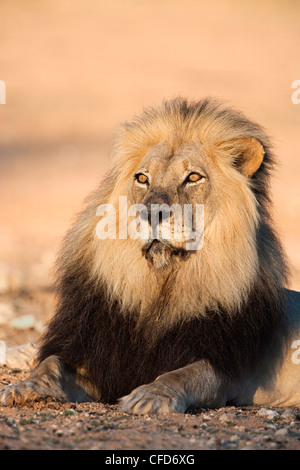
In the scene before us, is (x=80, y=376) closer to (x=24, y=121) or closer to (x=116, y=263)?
(x=116, y=263)

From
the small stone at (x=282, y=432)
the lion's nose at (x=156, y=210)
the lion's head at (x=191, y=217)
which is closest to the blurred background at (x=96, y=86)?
the lion's head at (x=191, y=217)

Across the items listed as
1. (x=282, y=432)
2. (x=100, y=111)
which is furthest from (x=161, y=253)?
(x=100, y=111)

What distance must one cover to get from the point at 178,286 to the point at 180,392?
25.8 inches

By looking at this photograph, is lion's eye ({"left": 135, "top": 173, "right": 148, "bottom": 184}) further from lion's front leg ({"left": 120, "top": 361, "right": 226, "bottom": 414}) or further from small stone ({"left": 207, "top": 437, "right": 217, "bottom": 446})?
small stone ({"left": 207, "top": 437, "right": 217, "bottom": 446})

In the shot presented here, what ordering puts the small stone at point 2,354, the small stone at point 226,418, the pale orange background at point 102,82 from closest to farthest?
the small stone at point 226,418 < the small stone at point 2,354 < the pale orange background at point 102,82

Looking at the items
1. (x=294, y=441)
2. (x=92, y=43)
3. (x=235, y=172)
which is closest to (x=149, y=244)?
(x=235, y=172)

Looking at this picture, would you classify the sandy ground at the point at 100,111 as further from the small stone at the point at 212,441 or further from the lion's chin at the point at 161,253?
the lion's chin at the point at 161,253

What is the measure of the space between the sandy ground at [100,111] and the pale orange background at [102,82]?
4 centimetres

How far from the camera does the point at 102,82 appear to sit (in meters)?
26.9

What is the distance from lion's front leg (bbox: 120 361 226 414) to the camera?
15.1 feet

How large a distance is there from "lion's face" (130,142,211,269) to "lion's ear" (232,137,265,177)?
0.22 metres

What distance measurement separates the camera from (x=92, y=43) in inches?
1224

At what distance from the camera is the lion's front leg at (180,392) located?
15.1 feet

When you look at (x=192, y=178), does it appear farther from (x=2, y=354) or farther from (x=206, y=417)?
(x=2, y=354)
